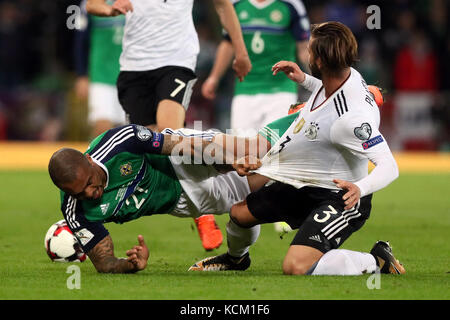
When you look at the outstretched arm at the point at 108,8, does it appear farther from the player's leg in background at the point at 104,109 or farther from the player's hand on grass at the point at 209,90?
the player's leg in background at the point at 104,109

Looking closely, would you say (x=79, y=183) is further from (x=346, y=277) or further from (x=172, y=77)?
(x=172, y=77)

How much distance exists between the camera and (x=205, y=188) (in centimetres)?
626

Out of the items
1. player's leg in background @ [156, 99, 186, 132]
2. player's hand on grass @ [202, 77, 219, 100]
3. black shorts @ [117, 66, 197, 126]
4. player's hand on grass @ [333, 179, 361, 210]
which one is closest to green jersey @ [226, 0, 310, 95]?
player's hand on grass @ [202, 77, 219, 100]

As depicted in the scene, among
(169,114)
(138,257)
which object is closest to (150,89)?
(169,114)

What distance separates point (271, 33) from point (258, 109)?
2.84ft

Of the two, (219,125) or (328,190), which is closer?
(328,190)

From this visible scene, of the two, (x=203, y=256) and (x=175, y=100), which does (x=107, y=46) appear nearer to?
(x=175, y=100)

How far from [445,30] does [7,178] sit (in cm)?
911

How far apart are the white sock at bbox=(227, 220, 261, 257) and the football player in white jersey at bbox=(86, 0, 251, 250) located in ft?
5.62

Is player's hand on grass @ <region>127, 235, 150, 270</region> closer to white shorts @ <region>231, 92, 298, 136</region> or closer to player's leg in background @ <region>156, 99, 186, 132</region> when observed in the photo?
player's leg in background @ <region>156, 99, 186, 132</region>

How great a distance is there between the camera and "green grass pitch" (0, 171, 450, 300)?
4969 millimetres

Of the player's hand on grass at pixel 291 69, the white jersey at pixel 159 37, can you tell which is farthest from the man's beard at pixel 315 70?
the white jersey at pixel 159 37
